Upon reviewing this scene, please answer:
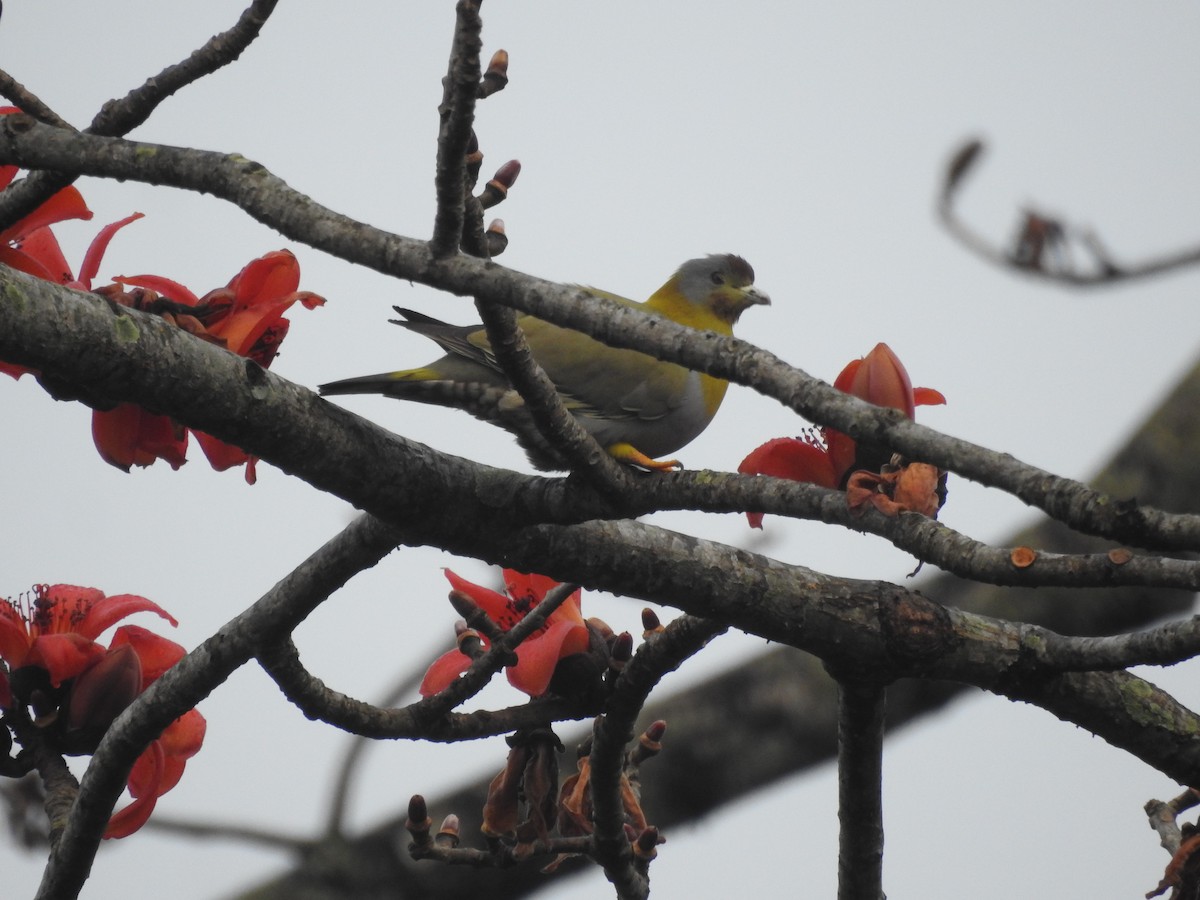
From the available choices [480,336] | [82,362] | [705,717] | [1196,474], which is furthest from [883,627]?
[1196,474]

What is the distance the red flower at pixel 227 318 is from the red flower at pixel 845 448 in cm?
100

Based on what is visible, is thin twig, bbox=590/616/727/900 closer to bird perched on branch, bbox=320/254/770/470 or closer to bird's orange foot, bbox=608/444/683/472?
bird's orange foot, bbox=608/444/683/472

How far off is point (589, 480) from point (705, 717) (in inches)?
133

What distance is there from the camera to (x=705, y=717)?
5633mm

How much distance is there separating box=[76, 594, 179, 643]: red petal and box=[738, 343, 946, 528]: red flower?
1281mm

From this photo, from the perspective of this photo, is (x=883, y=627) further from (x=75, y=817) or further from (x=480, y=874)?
(x=480, y=874)

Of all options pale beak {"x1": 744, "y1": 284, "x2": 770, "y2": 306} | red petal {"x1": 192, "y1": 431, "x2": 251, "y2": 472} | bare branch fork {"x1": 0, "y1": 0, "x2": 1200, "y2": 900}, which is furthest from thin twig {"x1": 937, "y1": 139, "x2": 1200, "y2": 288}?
pale beak {"x1": 744, "y1": 284, "x2": 770, "y2": 306}

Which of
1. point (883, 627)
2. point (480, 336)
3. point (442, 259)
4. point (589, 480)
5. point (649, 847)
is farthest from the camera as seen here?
point (480, 336)

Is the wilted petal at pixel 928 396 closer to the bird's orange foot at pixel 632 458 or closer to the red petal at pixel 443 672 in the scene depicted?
the bird's orange foot at pixel 632 458

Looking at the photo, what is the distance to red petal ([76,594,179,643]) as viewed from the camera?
2953 mm

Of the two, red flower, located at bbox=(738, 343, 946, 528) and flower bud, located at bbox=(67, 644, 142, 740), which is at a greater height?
red flower, located at bbox=(738, 343, 946, 528)

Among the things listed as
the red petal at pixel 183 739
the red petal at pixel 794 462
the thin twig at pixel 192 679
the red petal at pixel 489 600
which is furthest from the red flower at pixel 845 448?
the red petal at pixel 183 739

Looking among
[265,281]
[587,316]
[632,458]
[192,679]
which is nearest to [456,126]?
[587,316]

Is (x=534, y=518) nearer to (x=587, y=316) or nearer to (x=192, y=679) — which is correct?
(x=587, y=316)
